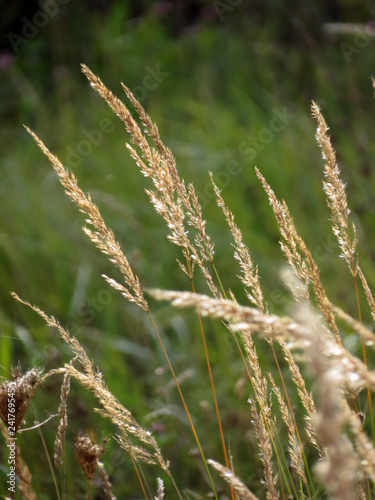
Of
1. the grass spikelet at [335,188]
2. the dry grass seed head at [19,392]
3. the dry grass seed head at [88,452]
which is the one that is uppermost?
the grass spikelet at [335,188]

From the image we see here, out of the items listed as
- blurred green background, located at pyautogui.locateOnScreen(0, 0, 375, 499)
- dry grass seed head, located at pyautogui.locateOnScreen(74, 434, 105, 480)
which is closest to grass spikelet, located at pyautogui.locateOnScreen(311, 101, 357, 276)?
dry grass seed head, located at pyautogui.locateOnScreen(74, 434, 105, 480)

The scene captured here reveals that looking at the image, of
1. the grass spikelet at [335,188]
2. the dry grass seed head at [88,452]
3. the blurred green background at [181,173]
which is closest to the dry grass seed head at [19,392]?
the dry grass seed head at [88,452]

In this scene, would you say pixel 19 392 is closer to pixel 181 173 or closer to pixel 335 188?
pixel 335 188

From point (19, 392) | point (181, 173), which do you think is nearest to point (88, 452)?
point (19, 392)

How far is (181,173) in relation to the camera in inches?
145

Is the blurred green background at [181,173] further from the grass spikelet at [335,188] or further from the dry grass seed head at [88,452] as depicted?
the grass spikelet at [335,188]

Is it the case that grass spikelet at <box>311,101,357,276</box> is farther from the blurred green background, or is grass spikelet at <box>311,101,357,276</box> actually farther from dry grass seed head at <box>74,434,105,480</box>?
the blurred green background

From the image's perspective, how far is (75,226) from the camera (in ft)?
11.3

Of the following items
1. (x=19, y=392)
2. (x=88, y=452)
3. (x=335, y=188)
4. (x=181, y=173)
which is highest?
(x=181, y=173)

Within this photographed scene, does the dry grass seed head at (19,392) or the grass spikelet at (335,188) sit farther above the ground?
the grass spikelet at (335,188)

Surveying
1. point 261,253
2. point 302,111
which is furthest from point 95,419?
point 302,111

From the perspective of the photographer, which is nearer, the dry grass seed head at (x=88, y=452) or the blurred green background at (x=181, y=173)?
the dry grass seed head at (x=88, y=452)

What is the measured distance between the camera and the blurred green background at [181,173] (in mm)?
2078

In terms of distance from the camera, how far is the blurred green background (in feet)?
6.82
